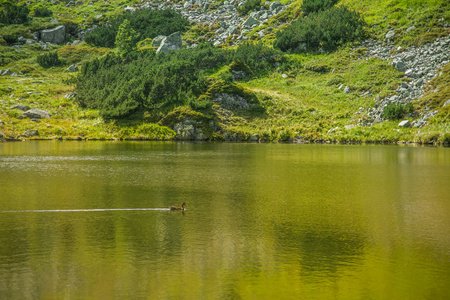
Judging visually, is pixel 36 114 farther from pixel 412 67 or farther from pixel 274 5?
pixel 274 5

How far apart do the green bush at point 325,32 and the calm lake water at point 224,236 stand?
6496 centimetres

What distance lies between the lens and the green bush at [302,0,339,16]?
99688 mm

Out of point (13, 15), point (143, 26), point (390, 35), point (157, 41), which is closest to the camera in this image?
point (390, 35)

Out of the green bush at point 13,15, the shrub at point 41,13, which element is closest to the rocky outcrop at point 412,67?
the green bush at point 13,15

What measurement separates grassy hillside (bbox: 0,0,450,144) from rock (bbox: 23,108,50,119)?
993 millimetres

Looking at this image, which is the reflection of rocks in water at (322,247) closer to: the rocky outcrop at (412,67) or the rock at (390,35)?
the rocky outcrop at (412,67)

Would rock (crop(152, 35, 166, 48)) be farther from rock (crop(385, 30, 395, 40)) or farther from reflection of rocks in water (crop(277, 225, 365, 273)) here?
reflection of rocks in water (crop(277, 225, 365, 273))

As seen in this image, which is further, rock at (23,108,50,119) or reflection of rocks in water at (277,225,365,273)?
rock at (23,108,50,119)

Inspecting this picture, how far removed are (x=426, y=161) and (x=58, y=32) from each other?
108530 mm

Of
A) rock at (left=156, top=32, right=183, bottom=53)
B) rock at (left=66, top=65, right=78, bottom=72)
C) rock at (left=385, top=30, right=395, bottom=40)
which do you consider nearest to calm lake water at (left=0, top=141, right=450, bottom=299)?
rock at (left=385, top=30, right=395, bottom=40)

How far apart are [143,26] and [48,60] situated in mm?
35890

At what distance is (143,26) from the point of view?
120688 millimetres

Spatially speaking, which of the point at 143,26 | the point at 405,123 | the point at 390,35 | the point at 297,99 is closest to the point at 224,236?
the point at 405,123

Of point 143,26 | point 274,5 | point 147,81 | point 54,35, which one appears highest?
point 274,5
